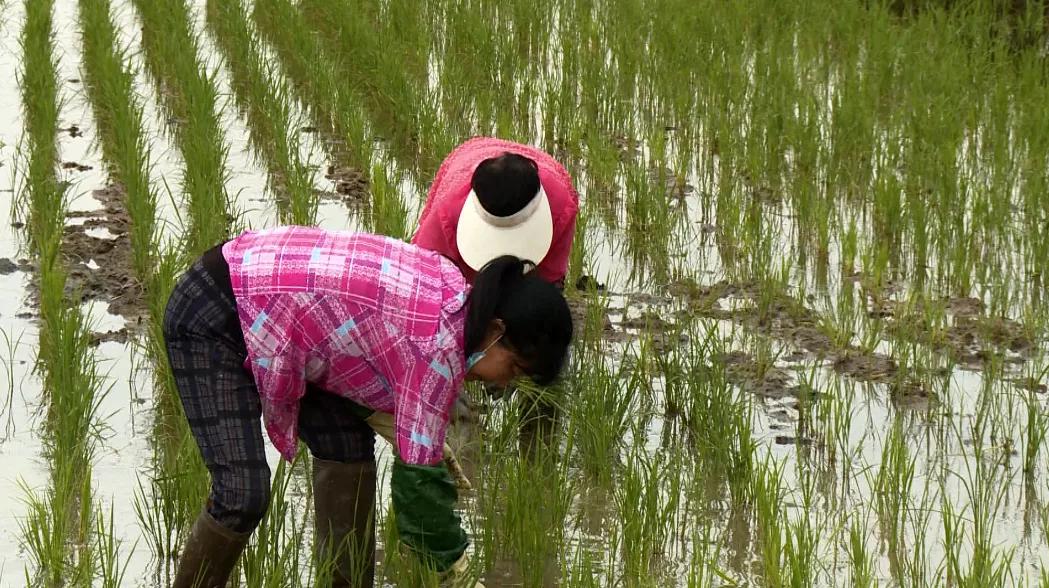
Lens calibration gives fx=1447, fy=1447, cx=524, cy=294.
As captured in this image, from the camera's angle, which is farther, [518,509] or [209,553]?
[518,509]

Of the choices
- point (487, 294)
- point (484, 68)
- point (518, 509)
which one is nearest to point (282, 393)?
point (487, 294)

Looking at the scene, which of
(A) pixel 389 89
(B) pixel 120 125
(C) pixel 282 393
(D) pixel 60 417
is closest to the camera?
(C) pixel 282 393

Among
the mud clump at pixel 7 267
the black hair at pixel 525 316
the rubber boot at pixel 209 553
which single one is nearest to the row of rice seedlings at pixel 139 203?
the rubber boot at pixel 209 553

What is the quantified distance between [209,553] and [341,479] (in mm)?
294

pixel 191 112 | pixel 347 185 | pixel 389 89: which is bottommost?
pixel 347 185

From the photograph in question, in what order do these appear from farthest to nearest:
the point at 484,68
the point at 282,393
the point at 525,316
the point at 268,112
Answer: the point at 484,68 < the point at 268,112 < the point at 282,393 < the point at 525,316

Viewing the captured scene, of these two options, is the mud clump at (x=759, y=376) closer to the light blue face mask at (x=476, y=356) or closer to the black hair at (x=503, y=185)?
the black hair at (x=503, y=185)

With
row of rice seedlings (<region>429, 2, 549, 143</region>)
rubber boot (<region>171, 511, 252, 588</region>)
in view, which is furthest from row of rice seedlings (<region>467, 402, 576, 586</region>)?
row of rice seedlings (<region>429, 2, 549, 143</region>)

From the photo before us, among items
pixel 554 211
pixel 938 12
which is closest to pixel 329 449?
pixel 554 211

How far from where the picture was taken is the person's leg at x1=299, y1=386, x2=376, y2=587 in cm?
A: 260

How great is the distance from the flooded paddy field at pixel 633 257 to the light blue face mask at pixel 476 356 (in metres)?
0.48

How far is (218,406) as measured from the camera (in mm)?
2436

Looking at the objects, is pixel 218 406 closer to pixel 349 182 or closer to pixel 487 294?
pixel 487 294

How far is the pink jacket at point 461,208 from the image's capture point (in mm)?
3051
